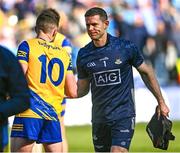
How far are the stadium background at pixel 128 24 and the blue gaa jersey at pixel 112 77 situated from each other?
10689 millimetres

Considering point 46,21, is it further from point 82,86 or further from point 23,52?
point 82,86

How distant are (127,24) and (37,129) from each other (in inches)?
493

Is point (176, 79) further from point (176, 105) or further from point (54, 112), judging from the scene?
point (54, 112)

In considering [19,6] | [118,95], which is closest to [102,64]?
[118,95]

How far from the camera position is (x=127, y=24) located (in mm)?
20547

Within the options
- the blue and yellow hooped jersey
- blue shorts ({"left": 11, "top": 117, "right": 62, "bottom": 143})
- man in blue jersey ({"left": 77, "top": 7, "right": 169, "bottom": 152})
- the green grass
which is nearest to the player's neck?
man in blue jersey ({"left": 77, "top": 7, "right": 169, "bottom": 152})

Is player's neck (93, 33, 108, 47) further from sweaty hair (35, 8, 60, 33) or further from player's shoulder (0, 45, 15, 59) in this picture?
player's shoulder (0, 45, 15, 59)

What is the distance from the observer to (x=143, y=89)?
58.0 ft

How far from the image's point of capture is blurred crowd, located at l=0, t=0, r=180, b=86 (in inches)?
780

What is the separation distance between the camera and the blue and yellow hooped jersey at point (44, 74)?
8195 mm

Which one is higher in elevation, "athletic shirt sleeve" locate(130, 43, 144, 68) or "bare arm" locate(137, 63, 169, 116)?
"athletic shirt sleeve" locate(130, 43, 144, 68)

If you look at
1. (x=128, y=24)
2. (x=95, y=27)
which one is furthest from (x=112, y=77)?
(x=128, y=24)

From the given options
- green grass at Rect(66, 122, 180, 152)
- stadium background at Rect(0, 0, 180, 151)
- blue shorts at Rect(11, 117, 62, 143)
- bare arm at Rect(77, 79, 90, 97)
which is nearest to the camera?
blue shorts at Rect(11, 117, 62, 143)

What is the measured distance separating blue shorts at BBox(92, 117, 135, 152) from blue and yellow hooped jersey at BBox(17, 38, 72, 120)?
1.84 ft
